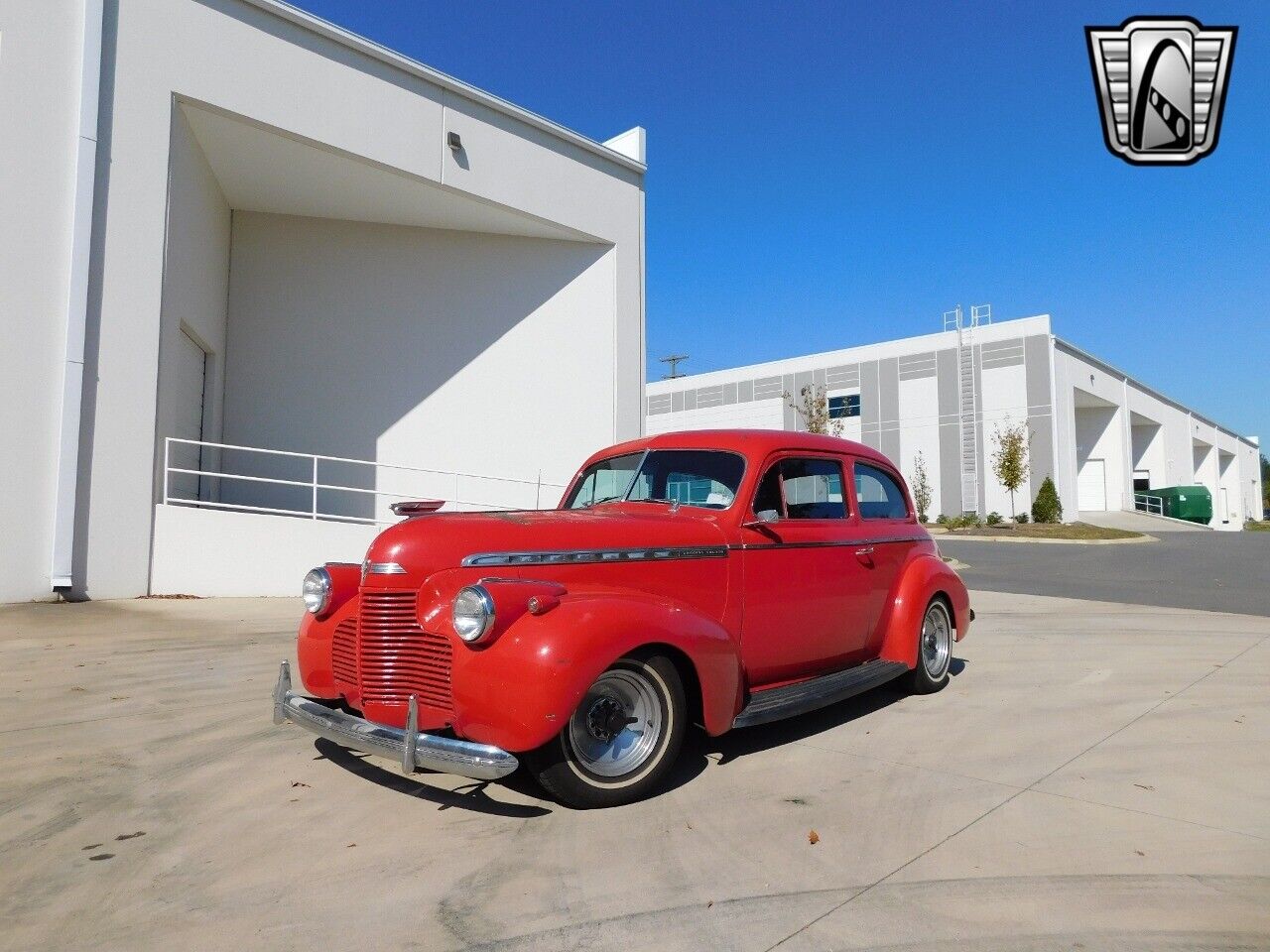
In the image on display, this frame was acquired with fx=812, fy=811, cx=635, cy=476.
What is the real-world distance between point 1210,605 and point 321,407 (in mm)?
13837

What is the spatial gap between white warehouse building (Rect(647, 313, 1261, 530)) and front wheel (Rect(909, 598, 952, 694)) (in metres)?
25.8

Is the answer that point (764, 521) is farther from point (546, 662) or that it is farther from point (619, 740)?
point (546, 662)

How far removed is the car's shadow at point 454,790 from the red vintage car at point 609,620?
24 centimetres

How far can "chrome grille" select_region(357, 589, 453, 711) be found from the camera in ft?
10.9

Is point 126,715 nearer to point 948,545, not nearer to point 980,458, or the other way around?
point 948,545

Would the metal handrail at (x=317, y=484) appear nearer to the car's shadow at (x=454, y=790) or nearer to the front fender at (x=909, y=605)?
the front fender at (x=909, y=605)

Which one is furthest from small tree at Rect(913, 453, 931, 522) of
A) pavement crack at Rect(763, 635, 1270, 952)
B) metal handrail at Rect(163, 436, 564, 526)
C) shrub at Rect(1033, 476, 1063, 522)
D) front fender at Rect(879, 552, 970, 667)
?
front fender at Rect(879, 552, 970, 667)

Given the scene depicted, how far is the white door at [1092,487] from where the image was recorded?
1639 inches

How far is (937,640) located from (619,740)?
122 inches

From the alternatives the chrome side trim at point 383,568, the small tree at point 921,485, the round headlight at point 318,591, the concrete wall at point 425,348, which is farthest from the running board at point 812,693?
the small tree at point 921,485

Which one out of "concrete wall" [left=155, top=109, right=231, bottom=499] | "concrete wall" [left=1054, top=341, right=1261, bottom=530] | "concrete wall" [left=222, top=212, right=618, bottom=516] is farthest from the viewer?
"concrete wall" [left=1054, top=341, right=1261, bottom=530]

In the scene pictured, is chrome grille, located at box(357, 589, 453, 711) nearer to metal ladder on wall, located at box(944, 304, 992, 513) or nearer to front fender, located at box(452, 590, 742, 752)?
front fender, located at box(452, 590, 742, 752)

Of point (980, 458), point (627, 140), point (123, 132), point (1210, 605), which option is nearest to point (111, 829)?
point (123, 132)

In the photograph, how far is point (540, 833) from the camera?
3.10m
